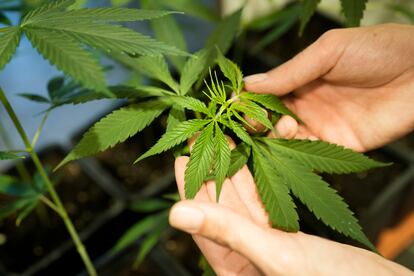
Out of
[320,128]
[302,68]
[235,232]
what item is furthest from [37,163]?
[320,128]

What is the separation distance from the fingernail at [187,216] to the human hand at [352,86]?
0.37 m

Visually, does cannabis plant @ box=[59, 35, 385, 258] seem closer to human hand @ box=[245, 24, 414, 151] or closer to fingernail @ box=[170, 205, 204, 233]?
fingernail @ box=[170, 205, 204, 233]

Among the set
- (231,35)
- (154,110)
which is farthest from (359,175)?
(154,110)

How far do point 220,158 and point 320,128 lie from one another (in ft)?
1.67

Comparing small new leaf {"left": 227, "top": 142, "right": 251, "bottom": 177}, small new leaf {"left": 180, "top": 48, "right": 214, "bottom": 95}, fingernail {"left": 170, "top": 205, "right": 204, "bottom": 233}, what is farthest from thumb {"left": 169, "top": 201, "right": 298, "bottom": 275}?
small new leaf {"left": 180, "top": 48, "right": 214, "bottom": 95}

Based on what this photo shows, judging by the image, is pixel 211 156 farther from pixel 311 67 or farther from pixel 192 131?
pixel 311 67

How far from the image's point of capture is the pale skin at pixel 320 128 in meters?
0.64

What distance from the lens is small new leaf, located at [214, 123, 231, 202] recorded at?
0.65 m

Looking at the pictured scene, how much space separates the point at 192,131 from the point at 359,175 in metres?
1.00

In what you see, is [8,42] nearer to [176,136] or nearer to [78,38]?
[78,38]

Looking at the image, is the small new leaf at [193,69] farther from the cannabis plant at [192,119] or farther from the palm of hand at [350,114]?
the palm of hand at [350,114]

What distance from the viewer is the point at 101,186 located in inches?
55.9

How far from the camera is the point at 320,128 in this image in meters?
1.09

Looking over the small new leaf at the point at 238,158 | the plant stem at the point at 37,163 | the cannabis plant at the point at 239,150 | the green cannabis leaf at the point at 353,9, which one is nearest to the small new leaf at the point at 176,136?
the cannabis plant at the point at 239,150
